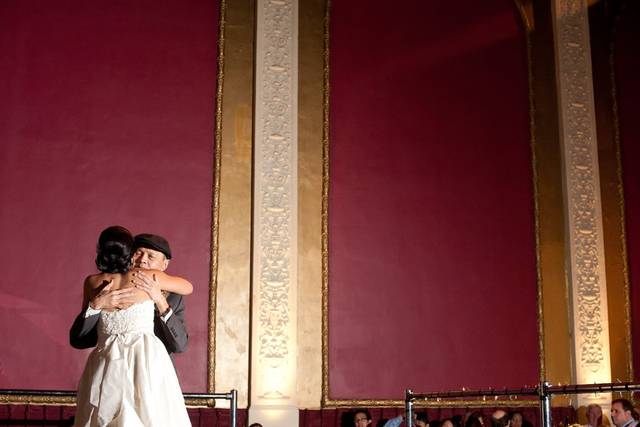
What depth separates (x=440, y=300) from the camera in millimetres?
9102

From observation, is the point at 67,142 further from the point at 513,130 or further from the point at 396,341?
Result: the point at 513,130

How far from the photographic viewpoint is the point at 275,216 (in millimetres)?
8781

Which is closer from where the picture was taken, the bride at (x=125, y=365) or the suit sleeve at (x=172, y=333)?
the bride at (x=125, y=365)

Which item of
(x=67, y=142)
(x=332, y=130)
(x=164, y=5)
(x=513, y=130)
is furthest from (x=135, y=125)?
(x=513, y=130)

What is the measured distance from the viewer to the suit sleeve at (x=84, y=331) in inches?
167

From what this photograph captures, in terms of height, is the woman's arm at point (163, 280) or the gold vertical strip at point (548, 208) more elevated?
the gold vertical strip at point (548, 208)

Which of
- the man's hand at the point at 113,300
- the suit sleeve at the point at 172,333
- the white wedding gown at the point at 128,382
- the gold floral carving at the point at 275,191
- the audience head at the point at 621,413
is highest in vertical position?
the gold floral carving at the point at 275,191

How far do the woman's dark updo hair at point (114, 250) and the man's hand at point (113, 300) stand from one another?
5.1 inches

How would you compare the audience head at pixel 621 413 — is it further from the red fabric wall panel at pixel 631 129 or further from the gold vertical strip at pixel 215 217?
the gold vertical strip at pixel 215 217

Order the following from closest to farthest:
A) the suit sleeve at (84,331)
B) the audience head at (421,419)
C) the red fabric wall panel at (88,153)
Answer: the suit sleeve at (84,331), the audience head at (421,419), the red fabric wall panel at (88,153)

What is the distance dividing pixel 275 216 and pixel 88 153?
1776mm

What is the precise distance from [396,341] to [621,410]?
2485mm

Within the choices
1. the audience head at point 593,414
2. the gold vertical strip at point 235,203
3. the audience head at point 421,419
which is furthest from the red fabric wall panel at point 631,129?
the gold vertical strip at point 235,203

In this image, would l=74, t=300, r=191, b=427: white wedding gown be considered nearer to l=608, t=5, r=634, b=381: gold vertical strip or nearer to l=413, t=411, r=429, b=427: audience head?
l=413, t=411, r=429, b=427: audience head
